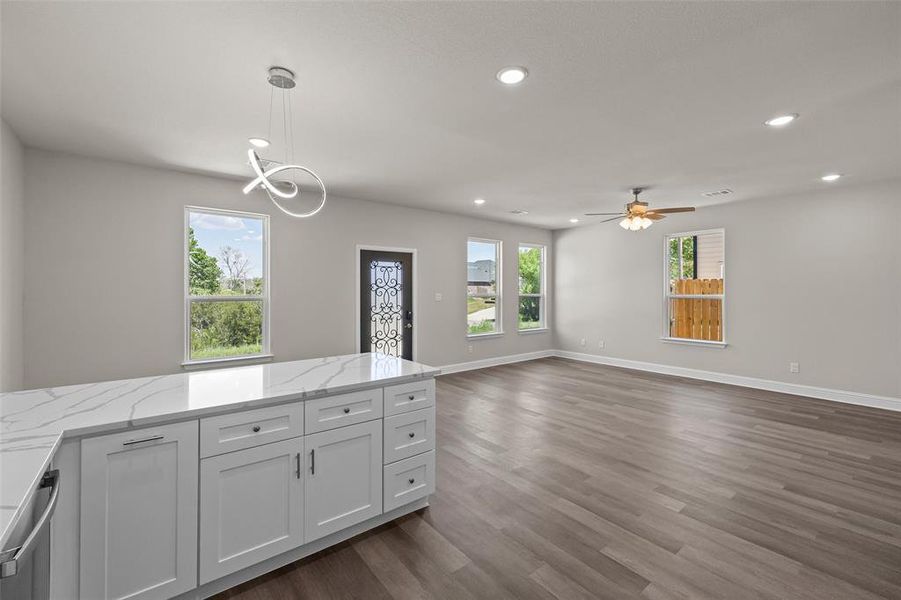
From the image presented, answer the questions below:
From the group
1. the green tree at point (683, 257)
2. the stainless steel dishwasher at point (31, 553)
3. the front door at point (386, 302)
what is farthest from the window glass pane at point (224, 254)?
the green tree at point (683, 257)

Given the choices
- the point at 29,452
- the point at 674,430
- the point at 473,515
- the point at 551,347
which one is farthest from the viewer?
the point at 551,347

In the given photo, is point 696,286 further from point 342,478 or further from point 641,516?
point 342,478

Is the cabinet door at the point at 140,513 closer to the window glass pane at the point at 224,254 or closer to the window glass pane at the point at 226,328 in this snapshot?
the window glass pane at the point at 226,328

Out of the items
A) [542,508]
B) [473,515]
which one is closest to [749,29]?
[542,508]

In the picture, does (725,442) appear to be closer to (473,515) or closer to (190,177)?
(473,515)

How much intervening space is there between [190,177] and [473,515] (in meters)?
4.40

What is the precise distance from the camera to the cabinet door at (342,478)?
A: 6.77ft

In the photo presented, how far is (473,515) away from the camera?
8.26 feet

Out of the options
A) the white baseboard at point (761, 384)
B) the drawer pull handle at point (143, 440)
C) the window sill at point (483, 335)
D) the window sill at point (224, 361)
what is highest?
the drawer pull handle at point (143, 440)

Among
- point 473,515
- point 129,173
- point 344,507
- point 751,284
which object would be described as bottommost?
point 473,515

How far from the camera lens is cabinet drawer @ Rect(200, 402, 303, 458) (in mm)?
1785

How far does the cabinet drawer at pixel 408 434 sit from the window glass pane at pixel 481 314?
14.7 ft

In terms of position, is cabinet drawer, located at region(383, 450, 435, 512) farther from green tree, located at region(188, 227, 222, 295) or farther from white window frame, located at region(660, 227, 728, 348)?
white window frame, located at region(660, 227, 728, 348)

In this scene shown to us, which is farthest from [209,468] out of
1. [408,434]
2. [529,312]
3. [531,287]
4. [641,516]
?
[531,287]
